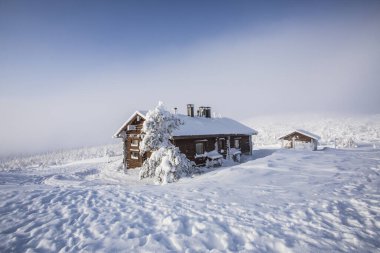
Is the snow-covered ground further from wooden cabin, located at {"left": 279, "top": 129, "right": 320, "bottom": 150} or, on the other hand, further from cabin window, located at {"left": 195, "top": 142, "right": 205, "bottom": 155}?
wooden cabin, located at {"left": 279, "top": 129, "right": 320, "bottom": 150}

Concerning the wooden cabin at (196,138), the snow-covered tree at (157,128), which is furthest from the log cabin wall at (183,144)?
the snow-covered tree at (157,128)

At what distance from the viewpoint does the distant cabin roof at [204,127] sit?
891 inches

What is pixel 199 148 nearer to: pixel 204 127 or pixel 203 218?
pixel 204 127

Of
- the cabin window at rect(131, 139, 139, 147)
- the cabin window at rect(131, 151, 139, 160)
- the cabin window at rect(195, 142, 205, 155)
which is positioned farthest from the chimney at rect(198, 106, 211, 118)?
the cabin window at rect(131, 151, 139, 160)

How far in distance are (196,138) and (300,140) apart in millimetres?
24827

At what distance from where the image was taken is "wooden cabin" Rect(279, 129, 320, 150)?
37.5 metres

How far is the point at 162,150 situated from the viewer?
17281 mm

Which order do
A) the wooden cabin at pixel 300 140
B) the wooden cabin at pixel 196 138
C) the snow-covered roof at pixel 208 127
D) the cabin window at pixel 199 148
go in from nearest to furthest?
the snow-covered roof at pixel 208 127, the wooden cabin at pixel 196 138, the cabin window at pixel 199 148, the wooden cabin at pixel 300 140

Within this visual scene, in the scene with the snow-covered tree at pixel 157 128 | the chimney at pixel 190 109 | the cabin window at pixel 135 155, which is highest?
the chimney at pixel 190 109

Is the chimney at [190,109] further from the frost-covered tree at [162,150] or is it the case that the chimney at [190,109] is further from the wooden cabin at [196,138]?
the frost-covered tree at [162,150]

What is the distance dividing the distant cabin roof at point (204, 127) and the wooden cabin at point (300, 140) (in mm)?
12699

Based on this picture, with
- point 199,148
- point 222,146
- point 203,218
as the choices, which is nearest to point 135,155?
point 199,148

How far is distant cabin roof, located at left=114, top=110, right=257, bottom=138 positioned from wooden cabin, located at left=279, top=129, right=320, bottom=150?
12.7m

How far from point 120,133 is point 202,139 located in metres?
10.5
